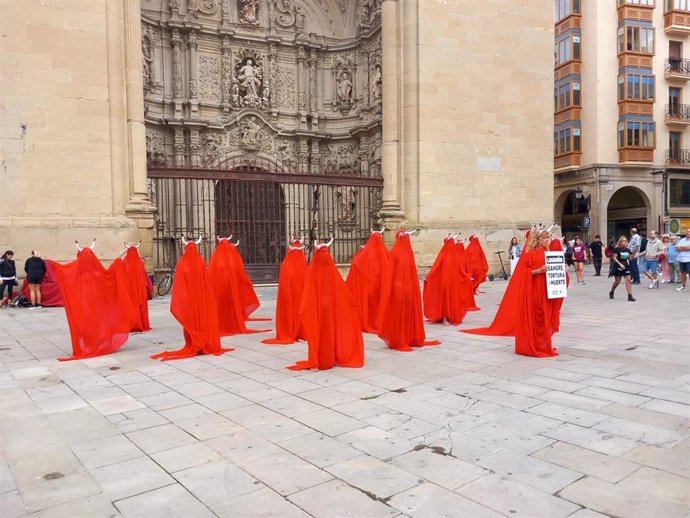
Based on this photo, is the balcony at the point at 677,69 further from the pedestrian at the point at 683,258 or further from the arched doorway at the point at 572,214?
the pedestrian at the point at 683,258

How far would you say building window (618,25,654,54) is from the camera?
32.2m

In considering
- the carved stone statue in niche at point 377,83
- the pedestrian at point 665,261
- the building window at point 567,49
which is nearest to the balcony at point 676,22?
the building window at point 567,49

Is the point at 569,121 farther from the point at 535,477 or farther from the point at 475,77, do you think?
the point at 535,477

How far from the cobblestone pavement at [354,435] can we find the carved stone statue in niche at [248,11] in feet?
59.7

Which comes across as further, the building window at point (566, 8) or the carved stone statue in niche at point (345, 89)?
the building window at point (566, 8)

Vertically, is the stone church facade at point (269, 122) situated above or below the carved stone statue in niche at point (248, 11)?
below

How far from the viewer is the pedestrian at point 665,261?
16.4m

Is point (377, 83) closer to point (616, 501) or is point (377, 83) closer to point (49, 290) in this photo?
point (49, 290)

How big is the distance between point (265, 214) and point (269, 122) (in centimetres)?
519

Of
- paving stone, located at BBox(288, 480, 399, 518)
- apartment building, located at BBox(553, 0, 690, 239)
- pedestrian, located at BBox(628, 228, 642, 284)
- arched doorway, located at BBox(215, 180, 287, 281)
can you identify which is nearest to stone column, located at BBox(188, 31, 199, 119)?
arched doorway, located at BBox(215, 180, 287, 281)

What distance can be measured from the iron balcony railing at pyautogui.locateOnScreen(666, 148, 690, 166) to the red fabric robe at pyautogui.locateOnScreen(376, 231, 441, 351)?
3197cm

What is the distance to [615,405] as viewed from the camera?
5.01 metres

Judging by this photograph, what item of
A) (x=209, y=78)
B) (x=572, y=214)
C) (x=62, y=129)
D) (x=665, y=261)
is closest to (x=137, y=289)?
(x=62, y=129)

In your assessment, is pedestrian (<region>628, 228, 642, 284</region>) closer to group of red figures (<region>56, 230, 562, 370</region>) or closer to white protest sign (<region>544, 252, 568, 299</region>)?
group of red figures (<region>56, 230, 562, 370</region>)
